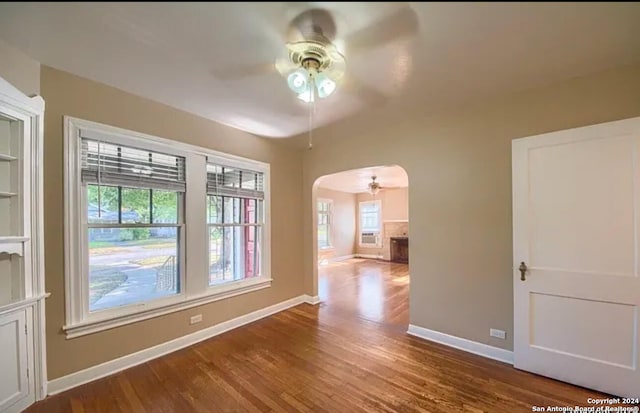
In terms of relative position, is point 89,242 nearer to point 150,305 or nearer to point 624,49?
point 150,305

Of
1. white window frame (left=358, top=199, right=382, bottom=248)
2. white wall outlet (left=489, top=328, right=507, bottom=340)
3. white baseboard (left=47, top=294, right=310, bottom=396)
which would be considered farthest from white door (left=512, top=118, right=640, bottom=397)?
white window frame (left=358, top=199, right=382, bottom=248)

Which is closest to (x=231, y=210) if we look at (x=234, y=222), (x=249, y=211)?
(x=234, y=222)

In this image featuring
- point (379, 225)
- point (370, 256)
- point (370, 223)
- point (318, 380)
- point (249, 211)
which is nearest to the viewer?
point (318, 380)

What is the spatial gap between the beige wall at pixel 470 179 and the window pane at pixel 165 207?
2.00 metres

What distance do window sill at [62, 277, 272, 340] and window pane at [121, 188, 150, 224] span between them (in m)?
0.90

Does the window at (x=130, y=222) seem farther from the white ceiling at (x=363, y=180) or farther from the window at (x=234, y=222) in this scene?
the white ceiling at (x=363, y=180)

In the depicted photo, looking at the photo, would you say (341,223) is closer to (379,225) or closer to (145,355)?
(379,225)

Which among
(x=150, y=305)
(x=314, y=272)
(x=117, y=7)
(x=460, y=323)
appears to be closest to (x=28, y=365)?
(x=150, y=305)

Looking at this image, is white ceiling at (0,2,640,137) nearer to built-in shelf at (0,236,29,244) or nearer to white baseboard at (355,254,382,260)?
built-in shelf at (0,236,29,244)

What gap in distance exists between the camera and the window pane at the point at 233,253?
10.9 feet

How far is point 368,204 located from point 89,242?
340 inches

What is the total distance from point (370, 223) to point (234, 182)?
7.17 metres

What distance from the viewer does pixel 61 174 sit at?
2.16 m

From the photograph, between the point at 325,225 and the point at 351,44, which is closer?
the point at 351,44
